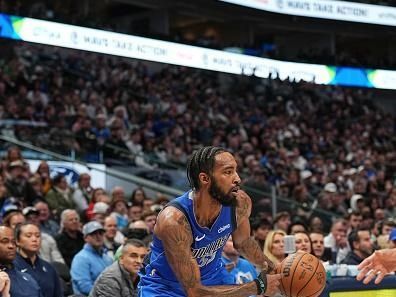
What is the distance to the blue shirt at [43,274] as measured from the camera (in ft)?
24.9

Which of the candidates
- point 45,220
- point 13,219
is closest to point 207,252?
point 13,219

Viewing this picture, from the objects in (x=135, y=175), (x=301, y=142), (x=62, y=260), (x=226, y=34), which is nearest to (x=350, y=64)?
(x=301, y=142)

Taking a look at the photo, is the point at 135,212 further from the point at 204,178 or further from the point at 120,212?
the point at 204,178

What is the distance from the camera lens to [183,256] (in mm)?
4973

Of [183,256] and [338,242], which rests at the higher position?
[183,256]

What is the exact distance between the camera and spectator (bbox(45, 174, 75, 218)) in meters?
11.2

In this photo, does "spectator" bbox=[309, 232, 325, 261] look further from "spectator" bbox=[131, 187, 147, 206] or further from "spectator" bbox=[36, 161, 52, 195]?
"spectator" bbox=[36, 161, 52, 195]

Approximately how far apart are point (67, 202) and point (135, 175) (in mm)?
3341

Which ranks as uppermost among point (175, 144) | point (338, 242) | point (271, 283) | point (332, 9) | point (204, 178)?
point (332, 9)

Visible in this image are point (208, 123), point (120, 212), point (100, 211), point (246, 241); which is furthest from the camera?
point (208, 123)

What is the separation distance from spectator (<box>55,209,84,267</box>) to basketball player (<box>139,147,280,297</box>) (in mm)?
4161

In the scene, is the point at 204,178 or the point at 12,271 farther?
the point at 12,271

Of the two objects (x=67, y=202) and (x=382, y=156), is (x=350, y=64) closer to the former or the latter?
(x=382, y=156)

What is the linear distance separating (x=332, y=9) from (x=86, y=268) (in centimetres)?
1465
